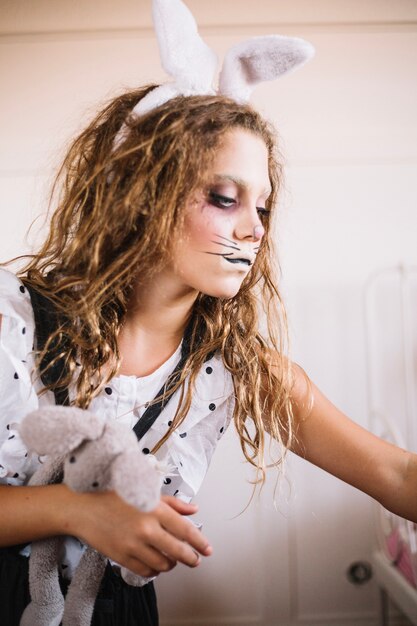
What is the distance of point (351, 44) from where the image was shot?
1.69m

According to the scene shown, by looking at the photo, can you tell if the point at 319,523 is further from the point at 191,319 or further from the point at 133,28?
the point at 133,28

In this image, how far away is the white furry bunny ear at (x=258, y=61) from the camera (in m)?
0.73

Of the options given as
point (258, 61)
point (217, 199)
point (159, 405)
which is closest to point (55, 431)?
point (159, 405)

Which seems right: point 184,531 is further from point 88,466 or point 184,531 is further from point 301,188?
point 301,188

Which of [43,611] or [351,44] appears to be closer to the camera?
[43,611]

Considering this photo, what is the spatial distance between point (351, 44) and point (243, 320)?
4.36ft

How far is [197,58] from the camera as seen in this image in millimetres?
741

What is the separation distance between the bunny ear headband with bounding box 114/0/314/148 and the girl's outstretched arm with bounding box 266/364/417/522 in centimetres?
52

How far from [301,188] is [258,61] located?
969mm

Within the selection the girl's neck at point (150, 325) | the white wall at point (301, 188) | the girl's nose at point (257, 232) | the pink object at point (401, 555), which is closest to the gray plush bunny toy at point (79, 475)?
the girl's neck at point (150, 325)

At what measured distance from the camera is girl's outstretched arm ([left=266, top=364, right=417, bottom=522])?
77cm

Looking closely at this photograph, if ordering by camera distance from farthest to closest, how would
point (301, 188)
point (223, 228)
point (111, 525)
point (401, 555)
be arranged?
point (301, 188), point (401, 555), point (223, 228), point (111, 525)

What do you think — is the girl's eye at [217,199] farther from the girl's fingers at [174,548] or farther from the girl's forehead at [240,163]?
the girl's fingers at [174,548]

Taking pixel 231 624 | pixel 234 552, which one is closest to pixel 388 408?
pixel 234 552
